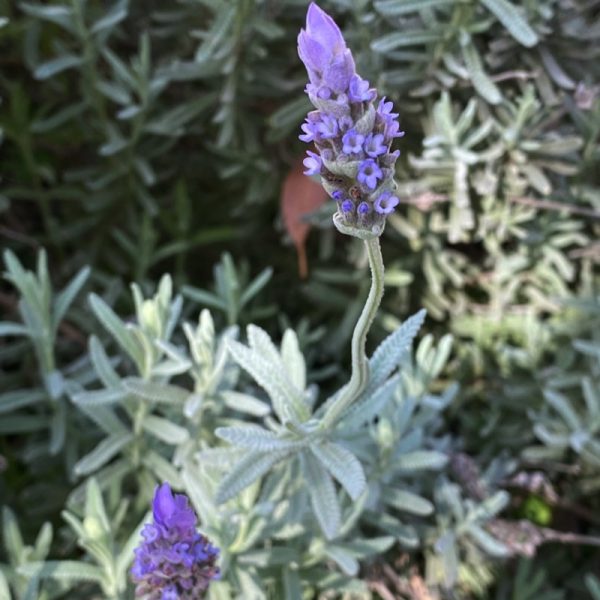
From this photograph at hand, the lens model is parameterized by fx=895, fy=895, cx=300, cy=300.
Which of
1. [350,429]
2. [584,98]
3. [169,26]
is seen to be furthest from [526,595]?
[169,26]

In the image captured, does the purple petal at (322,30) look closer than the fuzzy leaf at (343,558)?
Yes

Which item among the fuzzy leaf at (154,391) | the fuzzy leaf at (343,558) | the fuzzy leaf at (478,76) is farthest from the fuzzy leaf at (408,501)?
the fuzzy leaf at (478,76)

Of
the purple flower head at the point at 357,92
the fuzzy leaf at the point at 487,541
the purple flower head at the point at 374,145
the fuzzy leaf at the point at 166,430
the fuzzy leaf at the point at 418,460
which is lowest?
the fuzzy leaf at the point at 487,541

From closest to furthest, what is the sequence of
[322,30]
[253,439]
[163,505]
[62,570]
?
[322,30] → [163,505] → [253,439] → [62,570]

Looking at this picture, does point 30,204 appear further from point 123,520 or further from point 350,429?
point 350,429

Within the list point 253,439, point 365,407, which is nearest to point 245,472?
point 253,439

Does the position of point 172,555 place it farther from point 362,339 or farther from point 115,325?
point 115,325

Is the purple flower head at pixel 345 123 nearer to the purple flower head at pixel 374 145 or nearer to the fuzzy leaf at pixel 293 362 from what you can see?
the purple flower head at pixel 374 145
